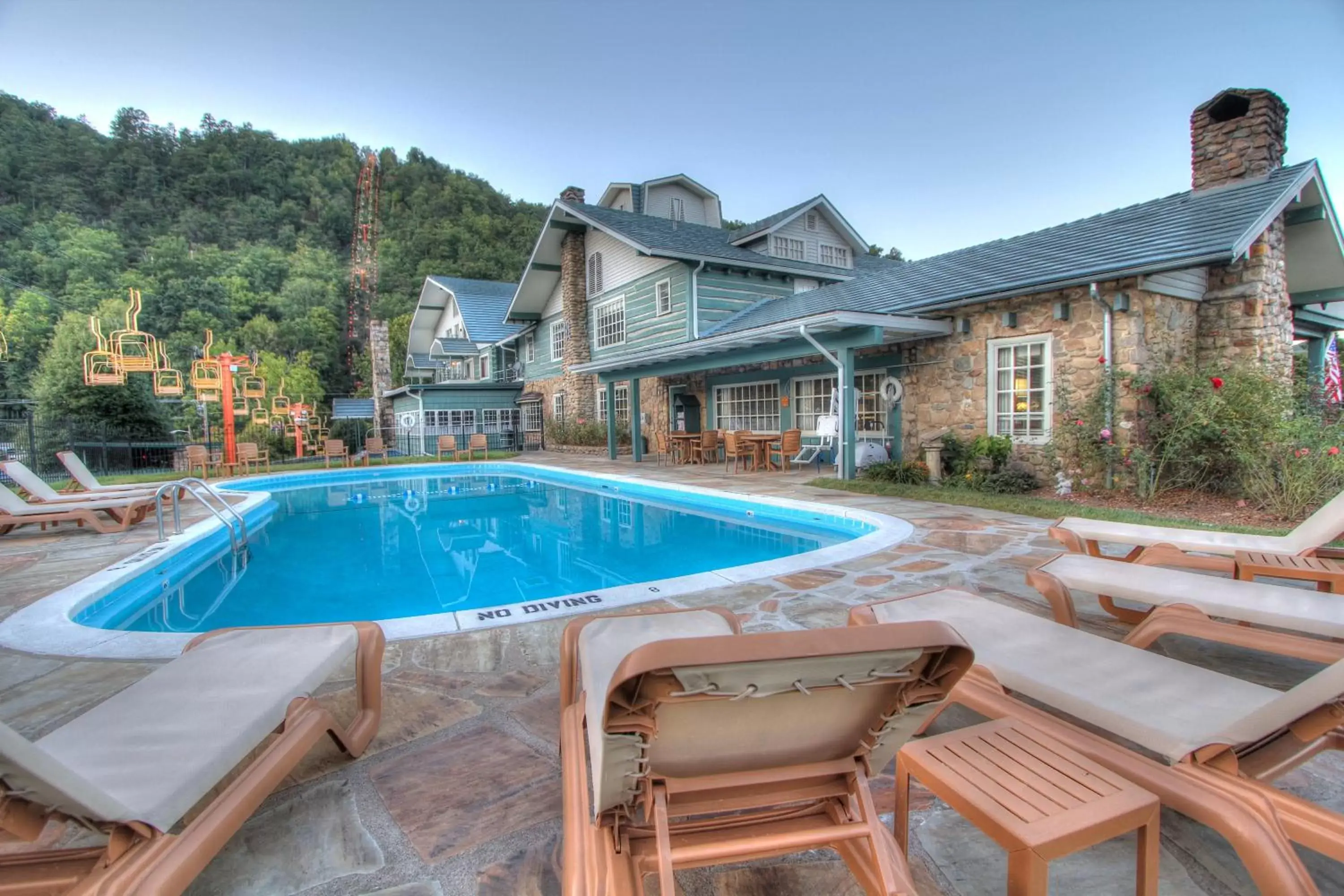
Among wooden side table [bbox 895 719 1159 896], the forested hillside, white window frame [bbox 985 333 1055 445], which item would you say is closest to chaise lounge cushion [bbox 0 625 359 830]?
wooden side table [bbox 895 719 1159 896]

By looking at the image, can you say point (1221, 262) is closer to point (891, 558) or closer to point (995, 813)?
point (891, 558)

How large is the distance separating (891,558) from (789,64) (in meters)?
11.8

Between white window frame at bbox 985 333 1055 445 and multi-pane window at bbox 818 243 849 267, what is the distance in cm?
863

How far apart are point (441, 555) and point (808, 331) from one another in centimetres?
598

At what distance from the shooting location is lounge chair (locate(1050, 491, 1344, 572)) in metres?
2.84

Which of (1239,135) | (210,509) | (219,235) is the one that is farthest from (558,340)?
(219,235)

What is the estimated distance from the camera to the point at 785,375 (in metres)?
12.1

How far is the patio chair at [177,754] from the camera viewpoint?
1.10 metres

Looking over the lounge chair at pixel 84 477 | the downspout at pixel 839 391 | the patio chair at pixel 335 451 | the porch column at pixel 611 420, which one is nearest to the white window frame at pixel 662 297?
the porch column at pixel 611 420

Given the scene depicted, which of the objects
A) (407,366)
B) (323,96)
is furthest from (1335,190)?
(407,366)

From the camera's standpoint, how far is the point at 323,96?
15695 mm

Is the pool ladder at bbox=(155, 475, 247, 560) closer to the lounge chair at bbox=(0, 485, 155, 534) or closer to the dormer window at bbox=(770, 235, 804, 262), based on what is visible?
the lounge chair at bbox=(0, 485, 155, 534)

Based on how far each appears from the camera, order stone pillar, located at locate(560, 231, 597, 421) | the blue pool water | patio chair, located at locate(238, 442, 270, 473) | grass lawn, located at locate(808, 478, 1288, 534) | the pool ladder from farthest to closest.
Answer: stone pillar, located at locate(560, 231, 597, 421) → patio chair, located at locate(238, 442, 270, 473) → the pool ladder → grass lawn, located at locate(808, 478, 1288, 534) → the blue pool water

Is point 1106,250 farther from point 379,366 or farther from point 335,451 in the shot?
point 379,366
